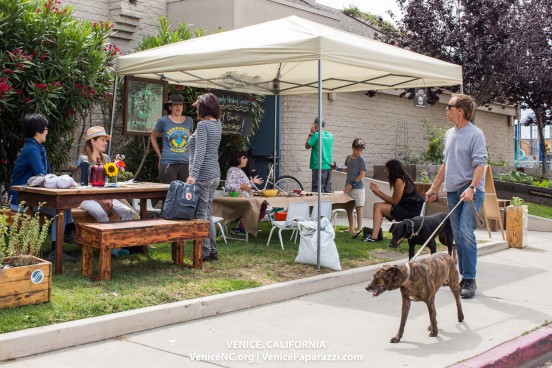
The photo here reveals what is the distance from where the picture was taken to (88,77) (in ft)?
29.7

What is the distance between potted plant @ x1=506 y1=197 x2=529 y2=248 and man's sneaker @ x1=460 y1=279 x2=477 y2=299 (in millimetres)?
4070

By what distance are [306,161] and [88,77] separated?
6.36 metres

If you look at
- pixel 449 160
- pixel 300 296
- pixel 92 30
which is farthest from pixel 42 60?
pixel 449 160

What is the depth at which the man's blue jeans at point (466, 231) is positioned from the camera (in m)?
6.53

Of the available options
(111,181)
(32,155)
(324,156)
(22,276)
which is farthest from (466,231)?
(324,156)

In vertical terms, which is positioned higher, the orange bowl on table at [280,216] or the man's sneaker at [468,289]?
the orange bowl on table at [280,216]

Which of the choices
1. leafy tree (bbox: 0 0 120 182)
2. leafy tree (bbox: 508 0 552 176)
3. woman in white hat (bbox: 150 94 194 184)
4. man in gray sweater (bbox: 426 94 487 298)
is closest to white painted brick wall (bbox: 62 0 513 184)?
leafy tree (bbox: 508 0 552 176)

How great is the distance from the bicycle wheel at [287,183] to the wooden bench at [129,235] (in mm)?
6459

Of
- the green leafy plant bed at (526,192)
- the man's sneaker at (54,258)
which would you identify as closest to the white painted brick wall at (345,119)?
the green leafy plant bed at (526,192)

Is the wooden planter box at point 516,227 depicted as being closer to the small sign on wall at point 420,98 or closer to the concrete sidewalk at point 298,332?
the concrete sidewalk at point 298,332

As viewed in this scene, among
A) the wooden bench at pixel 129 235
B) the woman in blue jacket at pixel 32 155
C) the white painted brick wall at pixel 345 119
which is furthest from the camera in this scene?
the white painted brick wall at pixel 345 119

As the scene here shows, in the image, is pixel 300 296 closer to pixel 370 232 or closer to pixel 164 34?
pixel 370 232

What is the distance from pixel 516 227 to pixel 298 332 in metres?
6.30

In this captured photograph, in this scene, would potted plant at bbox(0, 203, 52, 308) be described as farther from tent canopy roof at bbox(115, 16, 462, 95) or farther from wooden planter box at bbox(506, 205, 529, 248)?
wooden planter box at bbox(506, 205, 529, 248)
